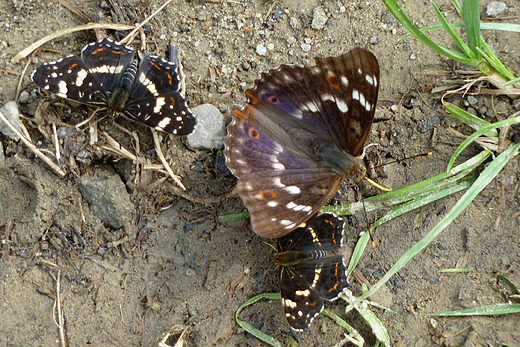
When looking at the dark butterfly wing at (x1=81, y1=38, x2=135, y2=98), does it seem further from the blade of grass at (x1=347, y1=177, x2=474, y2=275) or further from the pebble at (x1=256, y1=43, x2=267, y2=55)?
the blade of grass at (x1=347, y1=177, x2=474, y2=275)

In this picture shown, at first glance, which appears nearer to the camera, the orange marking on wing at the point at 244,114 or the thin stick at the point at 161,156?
the orange marking on wing at the point at 244,114

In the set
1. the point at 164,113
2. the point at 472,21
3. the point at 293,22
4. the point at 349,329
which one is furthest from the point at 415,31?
the point at 349,329

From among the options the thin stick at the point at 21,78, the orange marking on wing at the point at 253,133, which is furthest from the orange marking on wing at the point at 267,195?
the thin stick at the point at 21,78

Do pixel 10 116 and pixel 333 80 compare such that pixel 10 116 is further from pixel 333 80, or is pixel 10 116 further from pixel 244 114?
pixel 333 80

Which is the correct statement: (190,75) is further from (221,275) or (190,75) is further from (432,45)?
(432,45)

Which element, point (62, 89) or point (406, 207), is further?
point (406, 207)

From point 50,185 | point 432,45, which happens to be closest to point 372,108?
point 432,45

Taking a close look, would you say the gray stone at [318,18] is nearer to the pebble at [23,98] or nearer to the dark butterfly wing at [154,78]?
the dark butterfly wing at [154,78]
